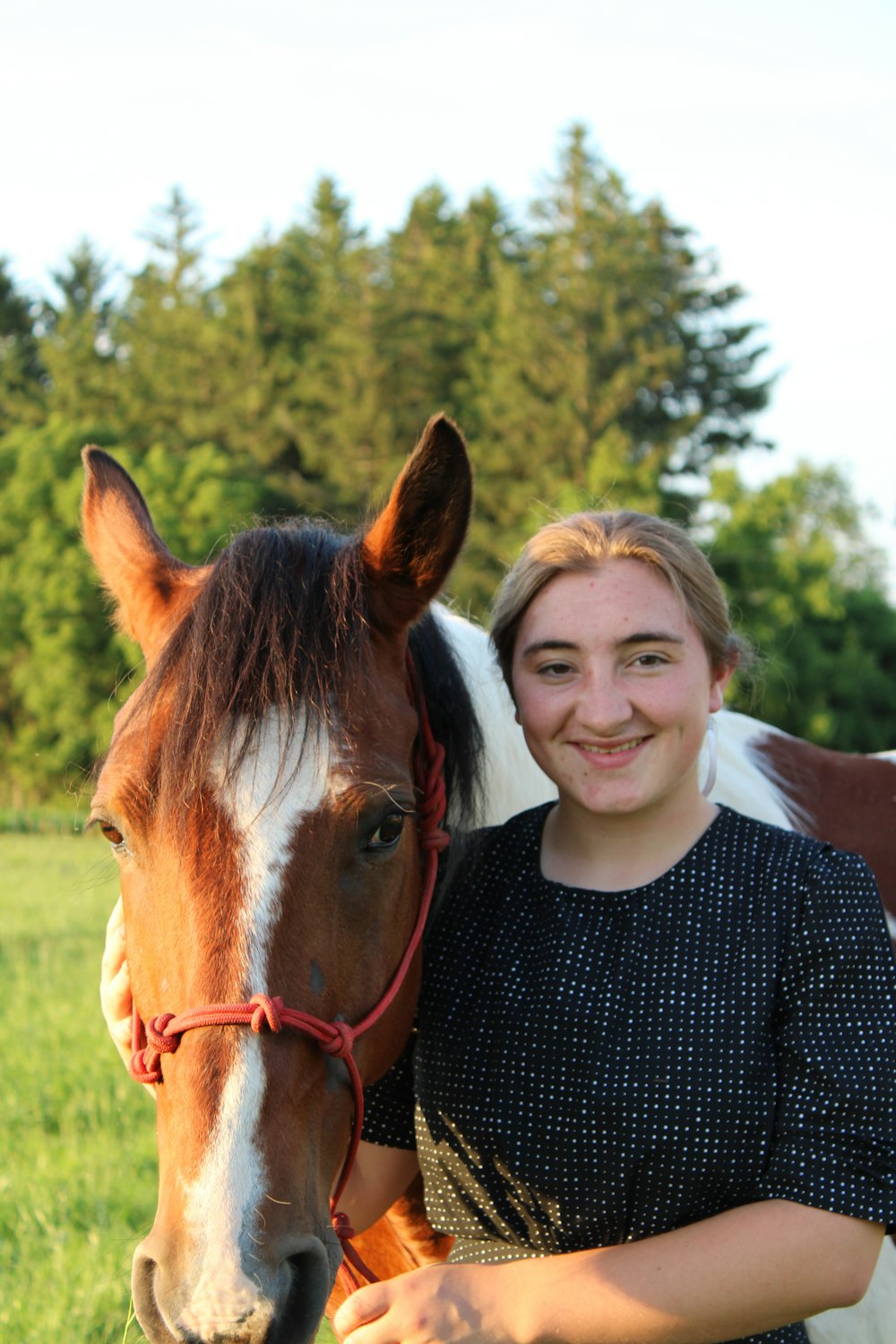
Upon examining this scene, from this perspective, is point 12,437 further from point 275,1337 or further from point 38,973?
point 275,1337

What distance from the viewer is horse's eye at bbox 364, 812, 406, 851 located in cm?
188

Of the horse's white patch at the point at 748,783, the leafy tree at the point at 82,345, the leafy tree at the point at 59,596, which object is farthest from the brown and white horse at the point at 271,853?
the leafy tree at the point at 82,345

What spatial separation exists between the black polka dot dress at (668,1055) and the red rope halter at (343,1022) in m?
0.18

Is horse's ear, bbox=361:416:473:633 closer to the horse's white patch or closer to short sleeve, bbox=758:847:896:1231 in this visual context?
short sleeve, bbox=758:847:896:1231

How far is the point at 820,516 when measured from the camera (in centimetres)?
5434

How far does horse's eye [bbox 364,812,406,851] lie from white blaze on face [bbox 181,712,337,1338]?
125 mm

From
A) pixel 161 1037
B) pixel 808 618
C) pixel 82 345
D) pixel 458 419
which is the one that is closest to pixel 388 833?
pixel 161 1037

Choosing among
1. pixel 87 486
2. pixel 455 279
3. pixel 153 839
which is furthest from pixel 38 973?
pixel 455 279

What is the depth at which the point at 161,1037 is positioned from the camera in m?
1.67

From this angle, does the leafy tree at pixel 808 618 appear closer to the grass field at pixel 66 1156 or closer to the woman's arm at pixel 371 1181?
the grass field at pixel 66 1156

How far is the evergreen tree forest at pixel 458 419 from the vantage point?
3512 centimetres

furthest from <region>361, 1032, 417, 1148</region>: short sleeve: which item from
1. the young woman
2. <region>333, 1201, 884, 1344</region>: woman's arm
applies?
<region>333, 1201, 884, 1344</region>: woman's arm

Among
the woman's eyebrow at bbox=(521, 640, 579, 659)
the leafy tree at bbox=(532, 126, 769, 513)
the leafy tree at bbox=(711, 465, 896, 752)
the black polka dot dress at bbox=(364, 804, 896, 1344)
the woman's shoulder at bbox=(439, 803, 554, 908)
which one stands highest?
the leafy tree at bbox=(532, 126, 769, 513)

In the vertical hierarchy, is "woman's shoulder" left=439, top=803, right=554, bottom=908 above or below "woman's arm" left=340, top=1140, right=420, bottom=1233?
above
